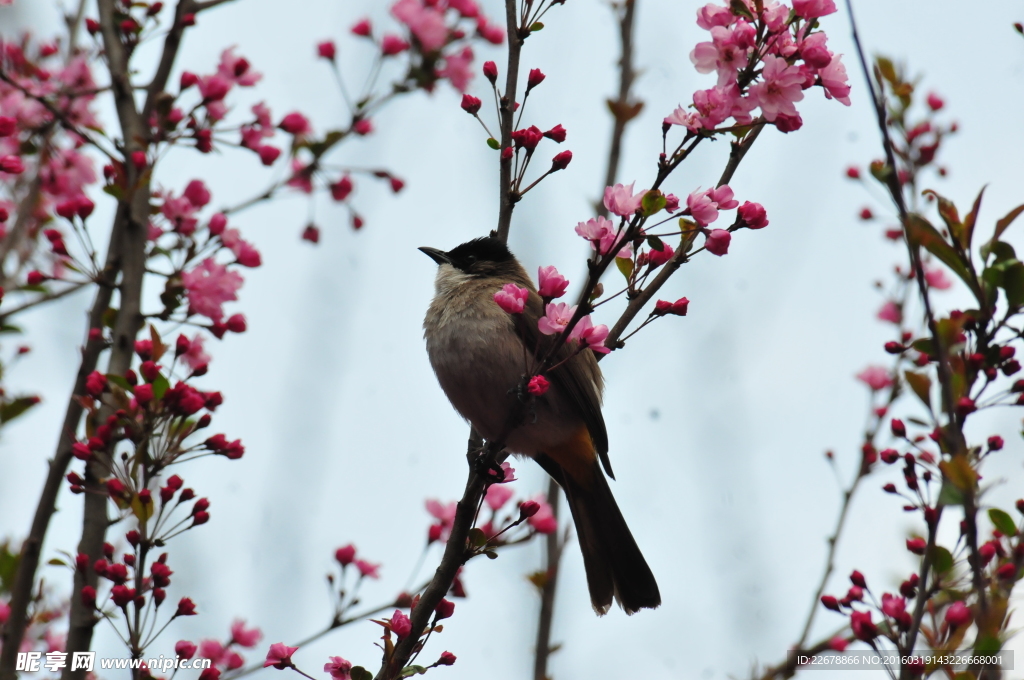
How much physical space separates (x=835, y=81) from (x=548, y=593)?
2.84m

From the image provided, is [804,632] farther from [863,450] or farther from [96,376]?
[96,376]

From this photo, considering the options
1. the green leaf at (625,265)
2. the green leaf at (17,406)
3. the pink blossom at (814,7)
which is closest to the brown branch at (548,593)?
the green leaf at (625,265)

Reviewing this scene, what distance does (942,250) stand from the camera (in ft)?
9.36

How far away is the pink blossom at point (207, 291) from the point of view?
412 centimetres

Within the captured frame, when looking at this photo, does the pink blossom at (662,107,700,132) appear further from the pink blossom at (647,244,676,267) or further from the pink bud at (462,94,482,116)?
the pink bud at (462,94,482,116)

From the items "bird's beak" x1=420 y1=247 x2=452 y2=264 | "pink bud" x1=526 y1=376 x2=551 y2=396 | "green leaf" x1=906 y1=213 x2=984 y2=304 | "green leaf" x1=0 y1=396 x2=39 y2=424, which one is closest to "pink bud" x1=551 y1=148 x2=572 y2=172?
"pink bud" x1=526 y1=376 x2=551 y2=396

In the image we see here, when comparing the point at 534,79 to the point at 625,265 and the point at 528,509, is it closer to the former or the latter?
the point at 625,265

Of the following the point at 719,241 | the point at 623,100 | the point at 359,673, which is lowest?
the point at 359,673

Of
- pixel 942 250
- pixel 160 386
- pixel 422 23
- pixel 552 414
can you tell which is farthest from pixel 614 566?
pixel 422 23

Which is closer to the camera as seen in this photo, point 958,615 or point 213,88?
point 958,615

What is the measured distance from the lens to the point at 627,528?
488 cm

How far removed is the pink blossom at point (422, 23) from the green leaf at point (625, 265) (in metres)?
2.97

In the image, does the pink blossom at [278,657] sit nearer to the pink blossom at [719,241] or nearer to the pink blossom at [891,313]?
the pink blossom at [719,241]

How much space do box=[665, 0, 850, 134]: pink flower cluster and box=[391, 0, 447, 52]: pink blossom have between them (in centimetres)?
283
